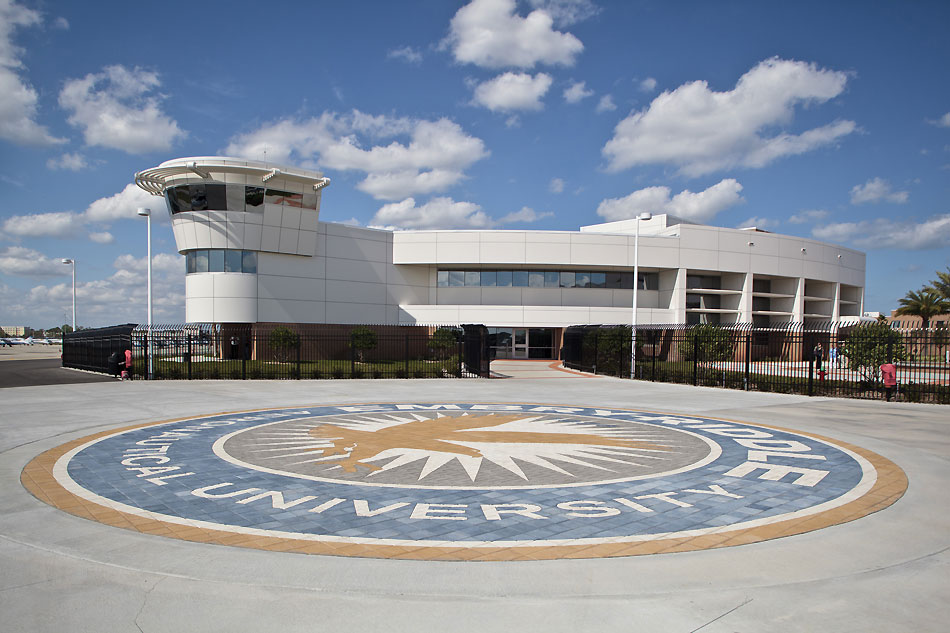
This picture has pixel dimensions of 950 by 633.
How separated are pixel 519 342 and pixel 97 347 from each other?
32.0 m

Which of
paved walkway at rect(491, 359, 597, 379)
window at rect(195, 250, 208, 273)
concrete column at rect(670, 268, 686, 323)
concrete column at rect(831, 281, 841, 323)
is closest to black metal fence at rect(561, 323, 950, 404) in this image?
paved walkway at rect(491, 359, 597, 379)

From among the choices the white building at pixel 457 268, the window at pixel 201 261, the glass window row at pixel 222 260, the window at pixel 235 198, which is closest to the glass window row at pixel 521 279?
the white building at pixel 457 268

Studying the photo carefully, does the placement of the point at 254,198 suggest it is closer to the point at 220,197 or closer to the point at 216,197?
the point at 220,197

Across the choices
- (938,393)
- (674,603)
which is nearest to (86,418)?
(674,603)

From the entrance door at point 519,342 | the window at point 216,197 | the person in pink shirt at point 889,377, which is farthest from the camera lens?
the entrance door at point 519,342

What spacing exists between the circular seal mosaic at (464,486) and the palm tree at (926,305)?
64899mm

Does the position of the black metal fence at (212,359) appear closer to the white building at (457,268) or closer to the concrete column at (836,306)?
the white building at (457,268)

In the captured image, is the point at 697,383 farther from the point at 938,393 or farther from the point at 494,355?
the point at 494,355

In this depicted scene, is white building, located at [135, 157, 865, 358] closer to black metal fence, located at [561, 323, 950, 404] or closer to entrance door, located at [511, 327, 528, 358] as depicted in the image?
entrance door, located at [511, 327, 528, 358]

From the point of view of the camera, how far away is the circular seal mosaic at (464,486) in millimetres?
6328

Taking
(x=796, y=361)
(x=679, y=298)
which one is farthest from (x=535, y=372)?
(x=679, y=298)

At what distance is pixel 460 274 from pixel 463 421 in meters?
41.3

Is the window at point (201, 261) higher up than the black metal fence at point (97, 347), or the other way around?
the window at point (201, 261)

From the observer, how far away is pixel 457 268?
55.0 m
